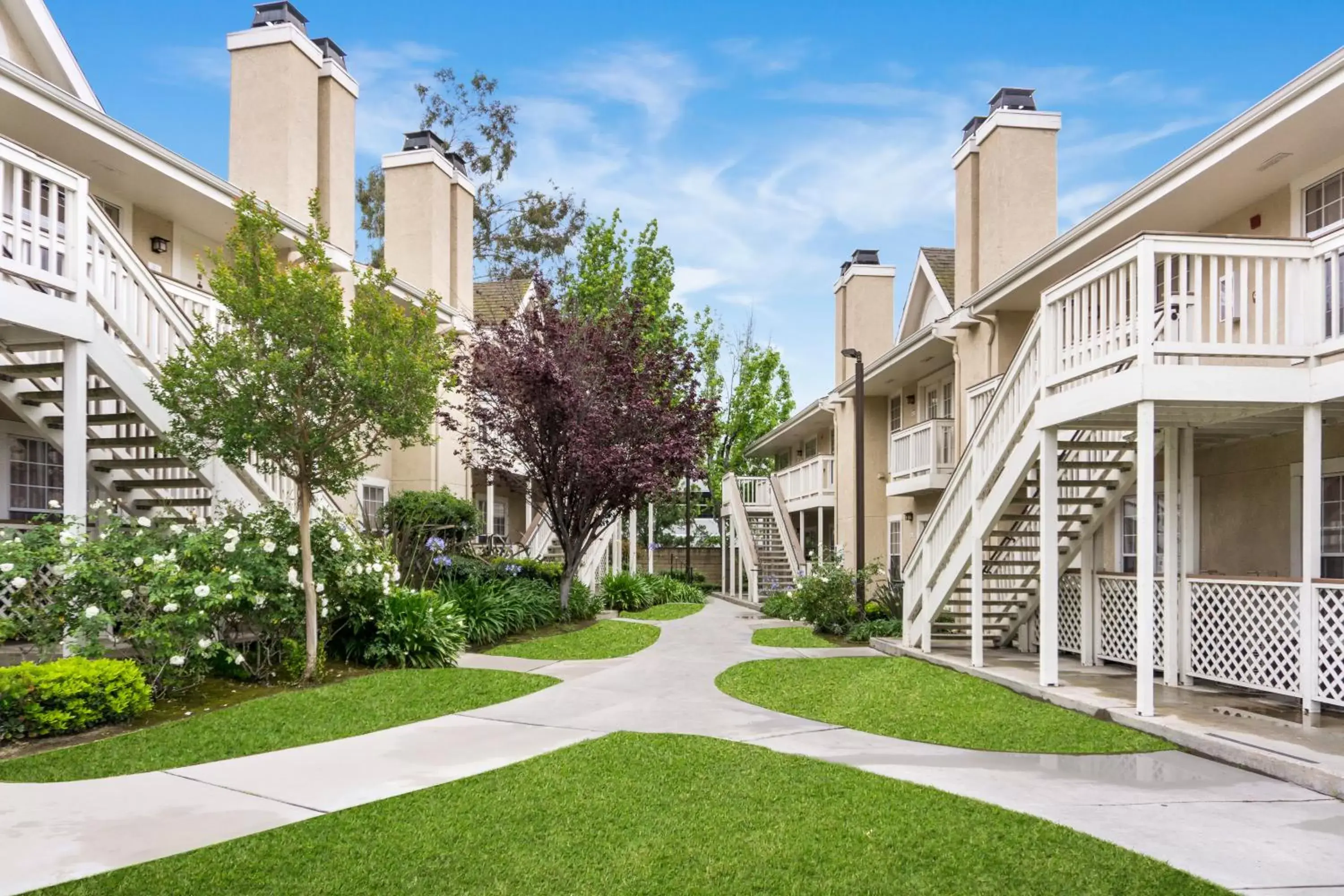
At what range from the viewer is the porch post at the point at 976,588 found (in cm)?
Answer: 1193

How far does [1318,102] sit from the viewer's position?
30.0 ft

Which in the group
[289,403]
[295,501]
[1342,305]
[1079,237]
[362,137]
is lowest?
[295,501]

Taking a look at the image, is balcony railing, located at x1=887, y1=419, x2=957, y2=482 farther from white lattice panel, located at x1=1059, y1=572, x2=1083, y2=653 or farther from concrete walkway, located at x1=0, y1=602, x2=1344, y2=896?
concrete walkway, located at x1=0, y1=602, x2=1344, y2=896

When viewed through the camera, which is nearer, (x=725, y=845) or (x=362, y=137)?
(x=725, y=845)

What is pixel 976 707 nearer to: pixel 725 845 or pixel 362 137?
pixel 725 845

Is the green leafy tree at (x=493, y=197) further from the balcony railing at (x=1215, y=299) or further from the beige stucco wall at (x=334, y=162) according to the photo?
the balcony railing at (x=1215, y=299)

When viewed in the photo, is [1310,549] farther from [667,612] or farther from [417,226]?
[417,226]

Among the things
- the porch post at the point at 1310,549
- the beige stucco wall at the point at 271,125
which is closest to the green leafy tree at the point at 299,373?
the beige stucco wall at the point at 271,125

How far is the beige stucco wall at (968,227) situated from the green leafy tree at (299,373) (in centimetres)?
1065

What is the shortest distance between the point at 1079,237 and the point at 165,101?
2152 cm

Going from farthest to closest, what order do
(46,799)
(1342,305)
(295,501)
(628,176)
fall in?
(628,176) < (295,501) < (1342,305) < (46,799)

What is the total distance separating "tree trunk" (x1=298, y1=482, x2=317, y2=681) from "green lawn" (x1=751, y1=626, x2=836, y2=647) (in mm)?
7347

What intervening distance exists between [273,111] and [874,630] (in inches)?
518

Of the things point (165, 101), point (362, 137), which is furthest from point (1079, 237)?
point (362, 137)
